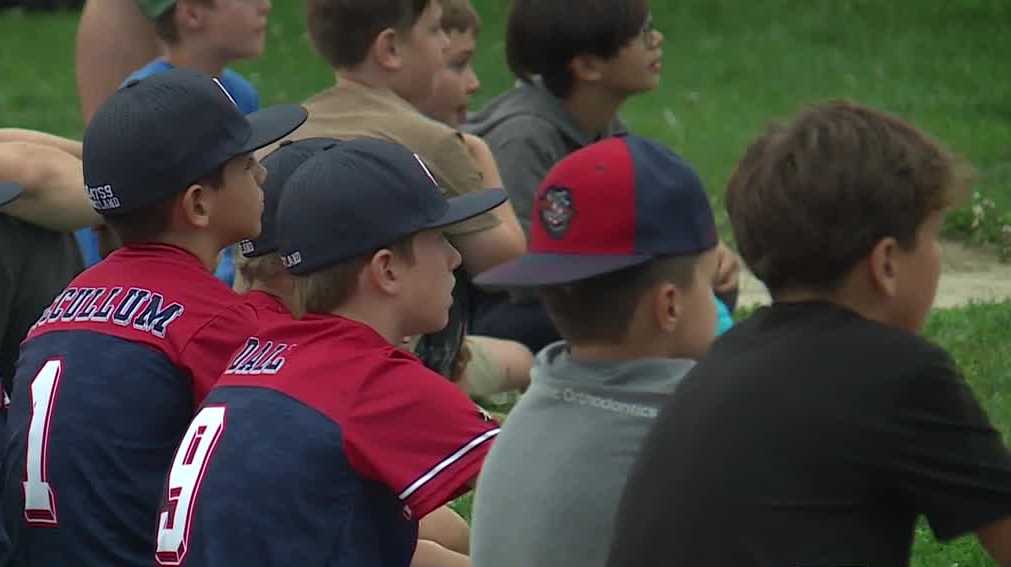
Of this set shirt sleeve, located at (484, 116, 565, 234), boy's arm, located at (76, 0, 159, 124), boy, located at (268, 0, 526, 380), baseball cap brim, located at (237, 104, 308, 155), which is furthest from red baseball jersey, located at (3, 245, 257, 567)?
shirt sleeve, located at (484, 116, 565, 234)

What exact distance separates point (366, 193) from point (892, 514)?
1.23 metres

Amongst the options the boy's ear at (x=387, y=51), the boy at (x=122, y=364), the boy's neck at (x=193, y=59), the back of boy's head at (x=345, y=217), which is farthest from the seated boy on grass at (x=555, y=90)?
the back of boy's head at (x=345, y=217)

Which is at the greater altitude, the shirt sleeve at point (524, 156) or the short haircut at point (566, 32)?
the short haircut at point (566, 32)

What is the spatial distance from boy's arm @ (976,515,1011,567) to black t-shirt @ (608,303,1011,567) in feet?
0.06

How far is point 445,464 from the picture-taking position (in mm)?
3285

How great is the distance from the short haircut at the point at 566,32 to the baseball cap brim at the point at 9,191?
2502 mm

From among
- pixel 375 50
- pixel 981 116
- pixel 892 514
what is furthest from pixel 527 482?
pixel 981 116

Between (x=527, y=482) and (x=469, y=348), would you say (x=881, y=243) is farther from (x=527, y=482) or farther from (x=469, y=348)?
(x=469, y=348)

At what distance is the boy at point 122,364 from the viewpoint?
3.65 m

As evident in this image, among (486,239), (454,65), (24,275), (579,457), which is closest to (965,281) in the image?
(454,65)

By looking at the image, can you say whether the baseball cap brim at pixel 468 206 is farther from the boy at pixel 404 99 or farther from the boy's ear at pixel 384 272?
the boy at pixel 404 99

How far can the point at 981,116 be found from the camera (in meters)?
11.6

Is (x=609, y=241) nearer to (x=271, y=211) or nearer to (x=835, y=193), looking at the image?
(x=835, y=193)

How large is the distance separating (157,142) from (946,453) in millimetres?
1887
